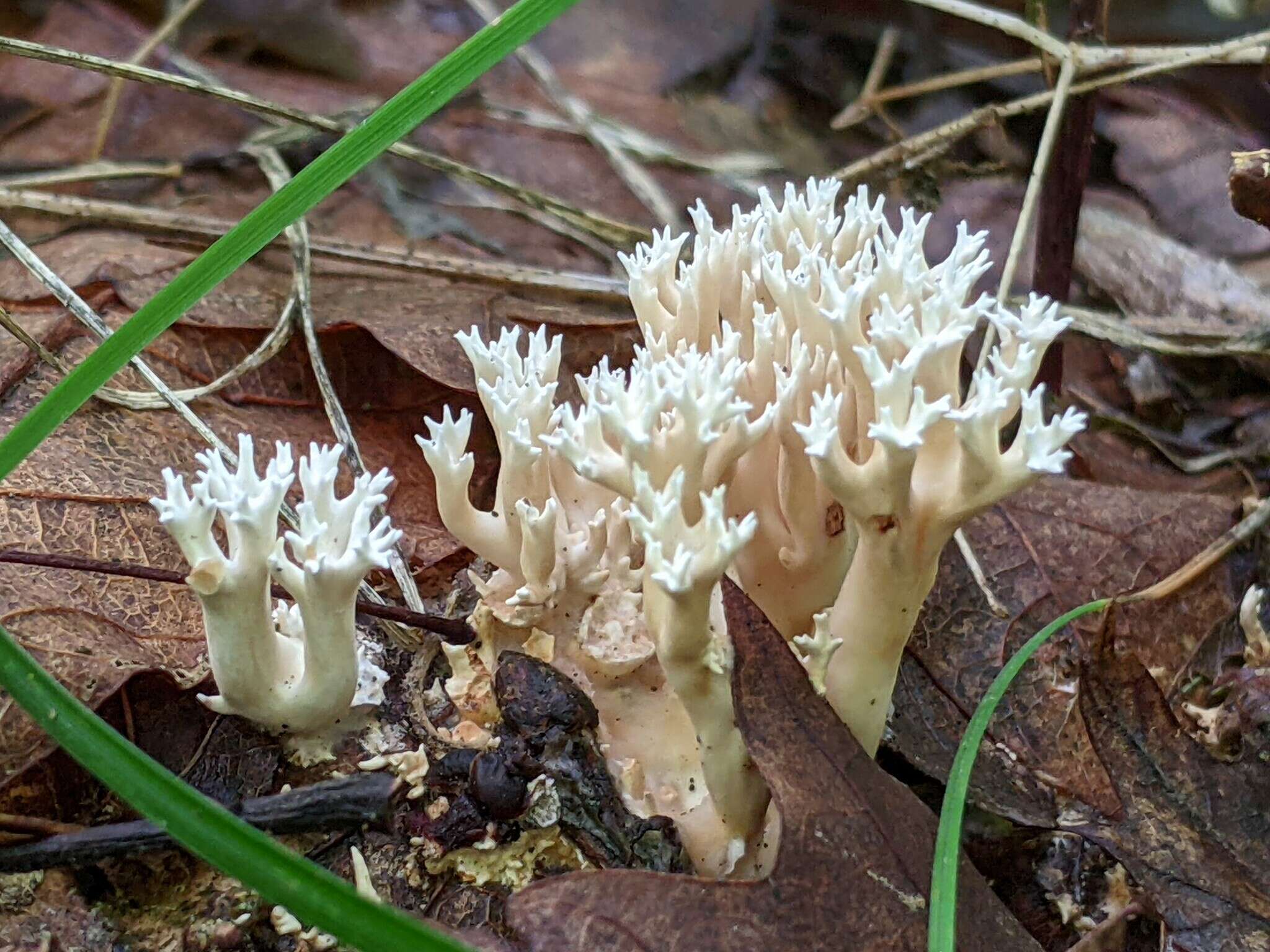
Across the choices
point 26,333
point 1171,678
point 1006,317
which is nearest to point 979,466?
point 1006,317

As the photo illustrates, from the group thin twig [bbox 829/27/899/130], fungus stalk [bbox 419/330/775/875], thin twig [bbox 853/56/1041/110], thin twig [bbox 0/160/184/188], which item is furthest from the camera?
thin twig [bbox 829/27/899/130]

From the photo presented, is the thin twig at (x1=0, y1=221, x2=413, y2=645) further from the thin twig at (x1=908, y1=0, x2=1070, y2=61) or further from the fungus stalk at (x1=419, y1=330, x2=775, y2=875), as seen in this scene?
the thin twig at (x1=908, y1=0, x2=1070, y2=61)

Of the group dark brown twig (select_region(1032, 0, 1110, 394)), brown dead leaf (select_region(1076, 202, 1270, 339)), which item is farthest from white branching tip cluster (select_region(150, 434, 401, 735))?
brown dead leaf (select_region(1076, 202, 1270, 339))

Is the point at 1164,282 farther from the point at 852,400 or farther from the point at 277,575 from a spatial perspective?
the point at 277,575

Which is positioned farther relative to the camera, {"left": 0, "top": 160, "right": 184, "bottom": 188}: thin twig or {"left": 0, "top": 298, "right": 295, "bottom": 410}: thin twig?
{"left": 0, "top": 160, "right": 184, "bottom": 188}: thin twig

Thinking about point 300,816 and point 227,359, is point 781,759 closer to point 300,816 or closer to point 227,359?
point 300,816

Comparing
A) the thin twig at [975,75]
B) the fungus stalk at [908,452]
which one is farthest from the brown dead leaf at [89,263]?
the thin twig at [975,75]

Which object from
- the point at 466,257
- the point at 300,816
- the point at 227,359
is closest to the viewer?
the point at 300,816
